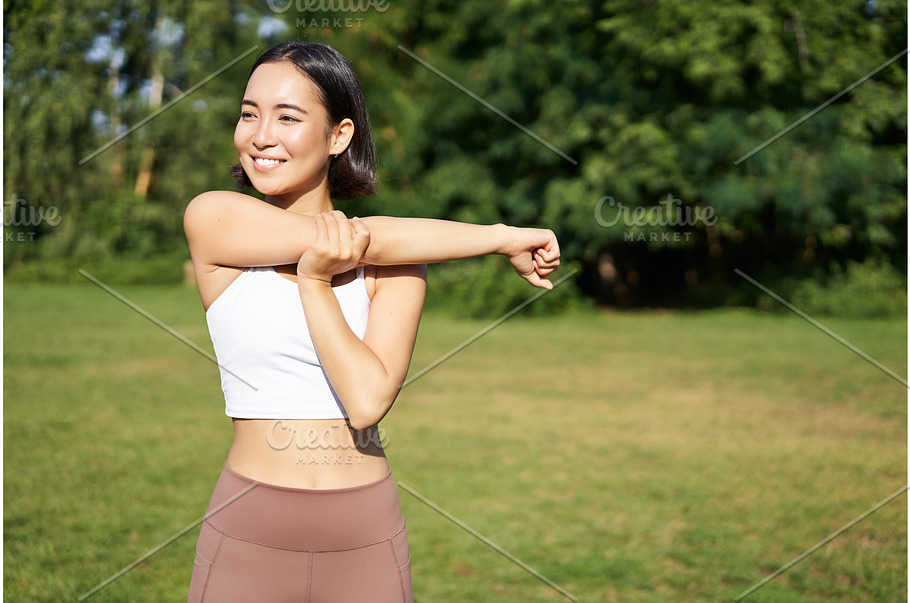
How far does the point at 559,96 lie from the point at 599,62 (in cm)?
131

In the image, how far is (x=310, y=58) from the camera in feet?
5.12

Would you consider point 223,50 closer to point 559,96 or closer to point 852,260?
point 559,96

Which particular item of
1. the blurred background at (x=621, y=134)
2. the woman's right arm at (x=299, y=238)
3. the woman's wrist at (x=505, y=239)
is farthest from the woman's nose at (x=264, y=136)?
the blurred background at (x=621, y=134)

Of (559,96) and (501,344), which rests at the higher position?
(559,96)

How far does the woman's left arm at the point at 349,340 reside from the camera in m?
1.38

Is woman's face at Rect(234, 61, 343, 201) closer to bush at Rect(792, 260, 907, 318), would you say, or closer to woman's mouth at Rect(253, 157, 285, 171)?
woman's mouth at Rect(253, 157, 285, 171)

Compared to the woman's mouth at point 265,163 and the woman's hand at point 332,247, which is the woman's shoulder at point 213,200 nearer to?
the woman's mouth at point 265,163

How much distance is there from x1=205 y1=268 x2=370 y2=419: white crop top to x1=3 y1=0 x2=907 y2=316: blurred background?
38.4 feet

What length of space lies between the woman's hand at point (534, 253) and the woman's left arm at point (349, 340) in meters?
0.26

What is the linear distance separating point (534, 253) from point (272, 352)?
0.52 metres

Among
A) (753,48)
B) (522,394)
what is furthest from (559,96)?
(522,394)

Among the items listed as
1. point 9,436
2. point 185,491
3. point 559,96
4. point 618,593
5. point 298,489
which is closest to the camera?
point 298,489

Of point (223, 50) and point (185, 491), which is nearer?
point (185, 491)

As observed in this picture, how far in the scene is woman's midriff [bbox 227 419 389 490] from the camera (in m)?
1.50
